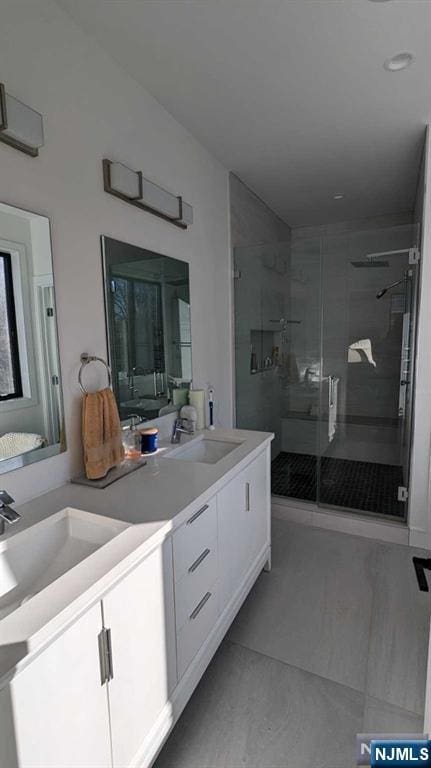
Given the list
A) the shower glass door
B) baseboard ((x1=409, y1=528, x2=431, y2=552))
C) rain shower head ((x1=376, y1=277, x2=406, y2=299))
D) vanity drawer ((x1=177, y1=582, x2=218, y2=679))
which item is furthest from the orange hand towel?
rain shower head ((x1=376, y1=277, x2=406, y2=299))

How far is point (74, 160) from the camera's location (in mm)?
1520

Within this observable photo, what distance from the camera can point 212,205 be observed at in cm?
269

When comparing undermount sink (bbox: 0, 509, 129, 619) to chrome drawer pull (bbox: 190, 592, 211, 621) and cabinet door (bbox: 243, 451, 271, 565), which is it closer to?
chrome drawer pull (bbox: 190, 592, 211, 621)

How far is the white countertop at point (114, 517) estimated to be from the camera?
791 mm

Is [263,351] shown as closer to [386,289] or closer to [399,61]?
[386,289]

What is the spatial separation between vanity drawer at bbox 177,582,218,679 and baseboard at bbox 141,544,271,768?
0.11 ft

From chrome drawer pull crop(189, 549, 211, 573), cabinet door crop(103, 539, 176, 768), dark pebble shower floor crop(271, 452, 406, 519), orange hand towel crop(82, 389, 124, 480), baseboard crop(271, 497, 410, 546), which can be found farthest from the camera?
dark pebble shower floor crop(271, 452, 406, 519)

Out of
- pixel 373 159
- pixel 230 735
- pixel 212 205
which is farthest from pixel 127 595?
pixel 373 159

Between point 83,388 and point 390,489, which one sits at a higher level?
point 83,388

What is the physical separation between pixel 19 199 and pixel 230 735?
2039mm

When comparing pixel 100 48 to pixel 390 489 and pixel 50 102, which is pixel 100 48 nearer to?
pixel 50 102

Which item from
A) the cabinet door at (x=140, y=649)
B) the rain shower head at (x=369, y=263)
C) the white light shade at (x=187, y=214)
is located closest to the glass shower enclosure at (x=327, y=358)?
the rain shower head at (x=369, y=263)

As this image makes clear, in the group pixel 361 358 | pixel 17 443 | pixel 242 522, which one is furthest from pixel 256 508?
pixel 361 358

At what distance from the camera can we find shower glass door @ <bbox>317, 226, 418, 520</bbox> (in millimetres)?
3469
